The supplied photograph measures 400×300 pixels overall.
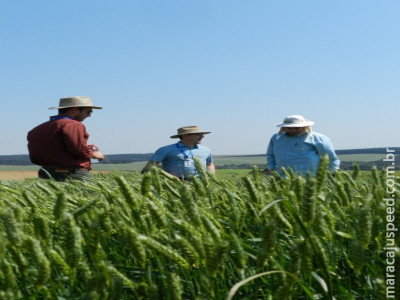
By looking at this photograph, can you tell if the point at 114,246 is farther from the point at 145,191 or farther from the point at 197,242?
the point at 197,242

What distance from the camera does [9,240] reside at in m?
1.13

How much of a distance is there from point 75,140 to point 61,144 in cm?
23

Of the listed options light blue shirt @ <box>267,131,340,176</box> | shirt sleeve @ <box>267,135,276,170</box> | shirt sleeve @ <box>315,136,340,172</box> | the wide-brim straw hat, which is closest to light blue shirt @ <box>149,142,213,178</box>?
shirt sleeve @ <box>267,135,276,170</box>

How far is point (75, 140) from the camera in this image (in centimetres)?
581

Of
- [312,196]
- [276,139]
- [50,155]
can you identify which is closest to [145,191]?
[312,196]

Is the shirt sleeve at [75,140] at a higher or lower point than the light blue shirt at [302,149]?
higher

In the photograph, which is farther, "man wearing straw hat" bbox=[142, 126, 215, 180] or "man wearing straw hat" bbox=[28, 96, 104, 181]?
"man wearing straw hat" bbox=[142, 126, 215, 180]

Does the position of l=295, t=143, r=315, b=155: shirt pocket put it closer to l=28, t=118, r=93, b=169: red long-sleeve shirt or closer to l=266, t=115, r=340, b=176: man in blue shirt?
l=266, t=115, r=340, b=176: man in blue shirt

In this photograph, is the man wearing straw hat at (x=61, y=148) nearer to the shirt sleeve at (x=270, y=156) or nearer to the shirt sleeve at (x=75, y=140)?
the shirt sleeve at (x=75, y=140)

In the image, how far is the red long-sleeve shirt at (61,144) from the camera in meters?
5.83

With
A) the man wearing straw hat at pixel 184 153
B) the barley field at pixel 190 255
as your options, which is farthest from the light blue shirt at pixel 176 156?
the barley field at pixel 190 255

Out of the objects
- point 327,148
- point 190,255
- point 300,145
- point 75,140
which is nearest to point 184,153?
point 300,145

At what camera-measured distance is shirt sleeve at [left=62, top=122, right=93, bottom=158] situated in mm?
5797

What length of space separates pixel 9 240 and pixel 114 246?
658mm
